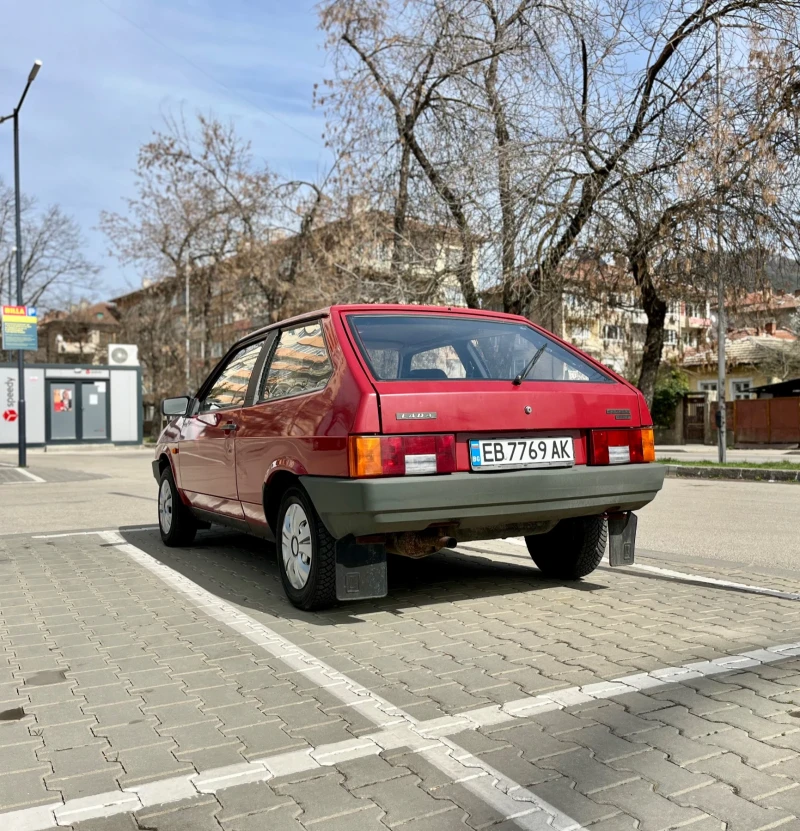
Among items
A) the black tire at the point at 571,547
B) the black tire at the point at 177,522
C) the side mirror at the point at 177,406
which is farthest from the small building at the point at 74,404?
the black tire at the point at 571,547

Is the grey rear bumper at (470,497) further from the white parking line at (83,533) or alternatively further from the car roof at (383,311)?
the white parking line at (83,533)

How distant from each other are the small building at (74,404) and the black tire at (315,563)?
102 feet

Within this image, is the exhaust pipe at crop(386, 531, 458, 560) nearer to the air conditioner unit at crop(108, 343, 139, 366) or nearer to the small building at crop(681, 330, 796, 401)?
the air conditioner unit at crop(108, 343, 139, 366)

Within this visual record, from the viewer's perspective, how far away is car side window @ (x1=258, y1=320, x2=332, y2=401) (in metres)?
4.87

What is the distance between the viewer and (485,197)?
15.9 meters

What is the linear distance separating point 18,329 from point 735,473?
17.4 meters

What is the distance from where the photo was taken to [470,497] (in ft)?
14.5

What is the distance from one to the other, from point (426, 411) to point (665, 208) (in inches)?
464

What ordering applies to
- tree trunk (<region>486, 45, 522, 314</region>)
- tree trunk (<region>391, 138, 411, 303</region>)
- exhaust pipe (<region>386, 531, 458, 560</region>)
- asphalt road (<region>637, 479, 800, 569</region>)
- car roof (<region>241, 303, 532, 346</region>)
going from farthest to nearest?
tree trunk (<region>391, 138, 411, 303</region>) < tree trunk (<region>486, 45, 522, 314</region>) < asphalt road (<region>637, 479, 800, 569</region>) < car roof (<region>241, 303, 532, 346</region>) < exhaust pipe (<region>386, 531, 458, 560</region>)

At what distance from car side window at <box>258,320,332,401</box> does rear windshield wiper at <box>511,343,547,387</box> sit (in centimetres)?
101

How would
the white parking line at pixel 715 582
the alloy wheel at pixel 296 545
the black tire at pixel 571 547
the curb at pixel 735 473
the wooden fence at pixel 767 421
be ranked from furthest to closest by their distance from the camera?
the wooden fence at pixel 767 421, the curb at pixel 735 473, the black tire at pixel 571 547, the white parking line at pixel 715 582, the alloy wheel at pixel 296 545

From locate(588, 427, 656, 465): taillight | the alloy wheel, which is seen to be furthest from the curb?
the alloy wheel

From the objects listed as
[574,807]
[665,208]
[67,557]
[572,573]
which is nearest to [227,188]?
[665,208]

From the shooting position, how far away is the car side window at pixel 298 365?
4871 millimetres
